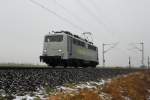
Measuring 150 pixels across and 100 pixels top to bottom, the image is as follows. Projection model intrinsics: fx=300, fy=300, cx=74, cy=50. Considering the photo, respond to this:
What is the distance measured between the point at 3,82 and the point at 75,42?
20.3m

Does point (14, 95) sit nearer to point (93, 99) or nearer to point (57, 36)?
point (93, 99)

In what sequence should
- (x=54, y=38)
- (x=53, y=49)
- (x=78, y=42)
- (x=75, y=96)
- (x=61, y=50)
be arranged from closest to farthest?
(x=75, y=96), (x=61, y=50), (x=53, y=49), (x=54, y=38), (x=78, y=42)

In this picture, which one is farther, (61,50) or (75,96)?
(61,50)

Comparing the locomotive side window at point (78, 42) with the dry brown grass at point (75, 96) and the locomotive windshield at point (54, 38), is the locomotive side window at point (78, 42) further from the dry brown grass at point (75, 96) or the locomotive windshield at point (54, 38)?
the dry brown grass at point (75, 96)

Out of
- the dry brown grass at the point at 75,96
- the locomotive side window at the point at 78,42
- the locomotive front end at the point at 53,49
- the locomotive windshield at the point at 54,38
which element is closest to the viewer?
the dry brown grass at the point at 75,96

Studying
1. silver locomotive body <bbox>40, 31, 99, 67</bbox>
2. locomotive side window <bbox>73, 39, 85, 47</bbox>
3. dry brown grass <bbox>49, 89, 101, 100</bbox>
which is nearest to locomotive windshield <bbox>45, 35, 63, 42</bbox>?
silver locomotive body <bbox>40, 31, 99, 67</bbox>

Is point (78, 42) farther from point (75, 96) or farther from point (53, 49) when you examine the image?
point (75, 96)

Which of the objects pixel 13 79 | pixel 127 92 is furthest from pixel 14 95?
pixel 127 92

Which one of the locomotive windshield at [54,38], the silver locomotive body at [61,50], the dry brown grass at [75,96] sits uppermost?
the locomotive windshield at [54,38]

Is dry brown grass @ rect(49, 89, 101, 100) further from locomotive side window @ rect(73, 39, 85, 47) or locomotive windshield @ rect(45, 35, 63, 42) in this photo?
locomotive side window @ rect(73, 39, 85, 47)

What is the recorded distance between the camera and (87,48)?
36469mm

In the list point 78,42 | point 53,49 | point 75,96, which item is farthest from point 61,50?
point 75,96

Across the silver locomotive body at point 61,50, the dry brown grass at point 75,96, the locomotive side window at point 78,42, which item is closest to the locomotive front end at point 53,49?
the silver locomotive body at point 61,50

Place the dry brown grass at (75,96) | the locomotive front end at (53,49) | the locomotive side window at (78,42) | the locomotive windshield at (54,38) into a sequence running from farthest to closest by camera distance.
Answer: the locomotive side window at (78,42) < the locomotive windshield at (54,38) < the locomotive front end at (53,49) < the dry brown grass at (75,96)
